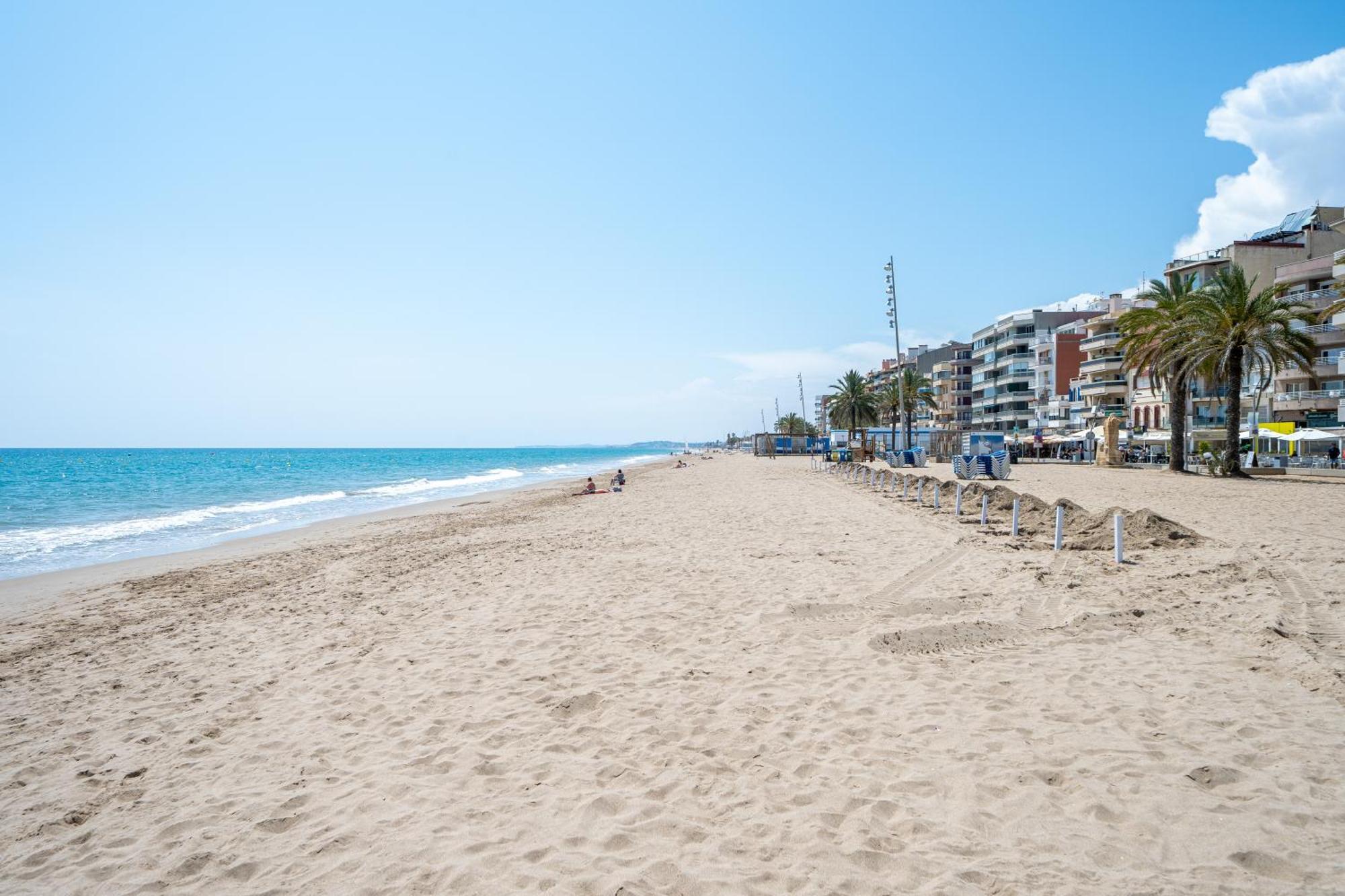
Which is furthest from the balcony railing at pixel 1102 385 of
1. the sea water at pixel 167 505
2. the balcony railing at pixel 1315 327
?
the sea water at pixel 167 505

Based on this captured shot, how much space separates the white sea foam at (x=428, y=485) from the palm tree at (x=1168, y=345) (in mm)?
40288

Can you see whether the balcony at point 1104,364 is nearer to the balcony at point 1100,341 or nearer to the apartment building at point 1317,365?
the balcony at point 1100,341

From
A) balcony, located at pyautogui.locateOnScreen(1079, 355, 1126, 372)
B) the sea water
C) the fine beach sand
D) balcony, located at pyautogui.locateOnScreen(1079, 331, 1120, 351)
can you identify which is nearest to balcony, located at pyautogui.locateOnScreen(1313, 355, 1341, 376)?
balcony, located at pyautogui.locateOnScreen(1079, 355, 1126, 372)

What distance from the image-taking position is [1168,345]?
33281mm

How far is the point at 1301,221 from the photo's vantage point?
5812cm

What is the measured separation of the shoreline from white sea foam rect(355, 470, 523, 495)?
51.1ft

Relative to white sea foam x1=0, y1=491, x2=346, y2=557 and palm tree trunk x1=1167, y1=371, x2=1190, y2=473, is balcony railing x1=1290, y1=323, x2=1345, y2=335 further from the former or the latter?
white sea foam x1=0, y1=491, x2=346, y2=557

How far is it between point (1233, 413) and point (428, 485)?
47155 mm

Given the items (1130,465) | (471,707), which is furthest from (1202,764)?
(1130,465)

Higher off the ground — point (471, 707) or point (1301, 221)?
point (1301, 221)

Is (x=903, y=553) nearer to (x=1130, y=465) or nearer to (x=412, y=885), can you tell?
(x=412, y=885)

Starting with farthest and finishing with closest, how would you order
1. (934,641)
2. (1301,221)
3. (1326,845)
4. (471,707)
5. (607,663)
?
(1301,221) → (934,641) → (607,663) → (471,707) → (1326,845)

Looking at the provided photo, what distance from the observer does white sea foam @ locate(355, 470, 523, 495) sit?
42.7 metres

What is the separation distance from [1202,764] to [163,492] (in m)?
50.5
